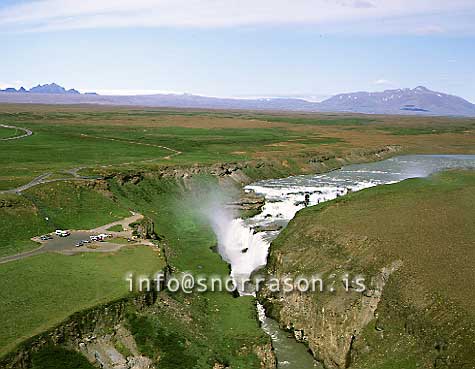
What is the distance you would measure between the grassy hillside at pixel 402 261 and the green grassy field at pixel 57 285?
53.3 feet

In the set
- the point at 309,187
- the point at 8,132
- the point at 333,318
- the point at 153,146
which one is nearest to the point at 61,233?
the point at 333,318

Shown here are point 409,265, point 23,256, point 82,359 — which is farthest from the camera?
point 23,256

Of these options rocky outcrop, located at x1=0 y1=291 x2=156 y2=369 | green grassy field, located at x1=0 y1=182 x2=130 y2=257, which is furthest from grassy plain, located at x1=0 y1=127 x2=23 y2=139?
rocky outcrop, located at x1=0 y1=291 x2=156 y2=369

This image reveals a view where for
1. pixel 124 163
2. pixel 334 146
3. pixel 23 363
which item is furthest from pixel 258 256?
pixel 334 146

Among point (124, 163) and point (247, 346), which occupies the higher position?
point (124, 163)

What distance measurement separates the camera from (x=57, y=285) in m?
46.1

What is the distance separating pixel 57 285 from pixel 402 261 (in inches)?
1280

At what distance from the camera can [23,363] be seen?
35969mm

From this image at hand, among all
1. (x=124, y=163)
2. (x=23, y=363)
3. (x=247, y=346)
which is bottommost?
(x=247, y=346)

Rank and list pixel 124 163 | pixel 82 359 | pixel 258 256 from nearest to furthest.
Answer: pixel 82 359 → pixel 258 256 → pixel 124 163

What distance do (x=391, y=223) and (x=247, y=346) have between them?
25.4 meters

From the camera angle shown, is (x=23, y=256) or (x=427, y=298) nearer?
(x=427, y=298)

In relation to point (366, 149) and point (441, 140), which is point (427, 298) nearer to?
point (366, 149)

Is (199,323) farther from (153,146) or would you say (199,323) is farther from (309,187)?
(153,146)
